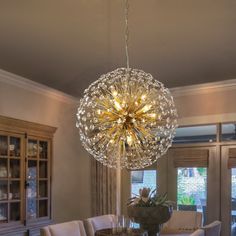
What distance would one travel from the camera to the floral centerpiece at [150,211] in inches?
110

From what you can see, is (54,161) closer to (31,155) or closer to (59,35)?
(31,155)

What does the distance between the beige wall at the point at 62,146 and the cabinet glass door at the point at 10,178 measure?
387 millimetres

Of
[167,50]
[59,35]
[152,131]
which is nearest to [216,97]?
[167,50]

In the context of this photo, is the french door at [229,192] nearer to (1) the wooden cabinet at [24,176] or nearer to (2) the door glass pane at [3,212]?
(1) the wooden cabinet at [24,176]

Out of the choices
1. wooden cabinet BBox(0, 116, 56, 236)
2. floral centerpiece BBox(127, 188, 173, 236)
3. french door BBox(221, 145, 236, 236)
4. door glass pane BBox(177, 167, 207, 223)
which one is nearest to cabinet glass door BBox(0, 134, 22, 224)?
wooden cabinet BBox(0, 116, 56, 236)

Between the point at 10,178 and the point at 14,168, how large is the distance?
0.17 m

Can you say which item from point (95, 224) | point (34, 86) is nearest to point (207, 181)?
point (95, 224)

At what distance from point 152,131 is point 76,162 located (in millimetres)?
3035

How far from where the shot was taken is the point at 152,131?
10.8ft

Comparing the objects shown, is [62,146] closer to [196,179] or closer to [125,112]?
[196,179]

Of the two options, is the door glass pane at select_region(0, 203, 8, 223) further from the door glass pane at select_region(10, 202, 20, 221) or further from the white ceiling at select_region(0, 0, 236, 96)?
the white ceiling at select_region(0, 0, 236, 96)

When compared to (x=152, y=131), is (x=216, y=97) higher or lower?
higher

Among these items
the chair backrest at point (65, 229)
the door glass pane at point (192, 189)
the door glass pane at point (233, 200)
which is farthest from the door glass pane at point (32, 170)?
the door glass pane at point (233, 200)

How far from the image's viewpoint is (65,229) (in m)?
3.17
